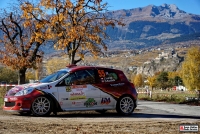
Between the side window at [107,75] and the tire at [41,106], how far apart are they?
2.05m

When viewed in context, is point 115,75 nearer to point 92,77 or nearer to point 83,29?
point 92,77

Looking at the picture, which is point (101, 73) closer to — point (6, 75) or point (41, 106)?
point (41, 106)

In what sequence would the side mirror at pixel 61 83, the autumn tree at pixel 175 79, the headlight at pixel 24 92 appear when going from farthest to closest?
the autumn tree at pixel 175 79 < the side mirror at pixel 61 83 < the headlight at pixel 24 92

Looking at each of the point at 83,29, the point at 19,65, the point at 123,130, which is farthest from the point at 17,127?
the point at 19,65

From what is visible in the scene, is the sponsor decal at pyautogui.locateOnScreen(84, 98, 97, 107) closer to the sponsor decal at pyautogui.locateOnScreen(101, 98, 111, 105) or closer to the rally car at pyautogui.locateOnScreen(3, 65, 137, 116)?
the rally car at pyautogui.locateOnScreen(3, 65, 137, 116)

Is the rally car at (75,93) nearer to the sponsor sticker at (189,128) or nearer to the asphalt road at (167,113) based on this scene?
the asphalt road at (167,113)

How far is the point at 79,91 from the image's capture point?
37.9 feet

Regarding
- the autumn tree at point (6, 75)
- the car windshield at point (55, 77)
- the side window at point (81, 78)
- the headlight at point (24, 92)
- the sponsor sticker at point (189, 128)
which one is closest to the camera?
the sponsor sticker at point (189, 128)

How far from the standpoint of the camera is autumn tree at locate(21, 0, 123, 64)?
1473 cm

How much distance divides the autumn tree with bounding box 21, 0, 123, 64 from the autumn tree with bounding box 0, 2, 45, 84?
4847 mm

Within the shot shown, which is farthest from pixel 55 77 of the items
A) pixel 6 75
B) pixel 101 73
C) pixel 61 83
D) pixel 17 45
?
pixel 6 75

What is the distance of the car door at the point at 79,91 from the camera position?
37.2 feet

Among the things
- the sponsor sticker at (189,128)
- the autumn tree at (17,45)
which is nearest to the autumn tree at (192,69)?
the autumn tree at (17,45)

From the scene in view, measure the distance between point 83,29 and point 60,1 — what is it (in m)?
1.63
